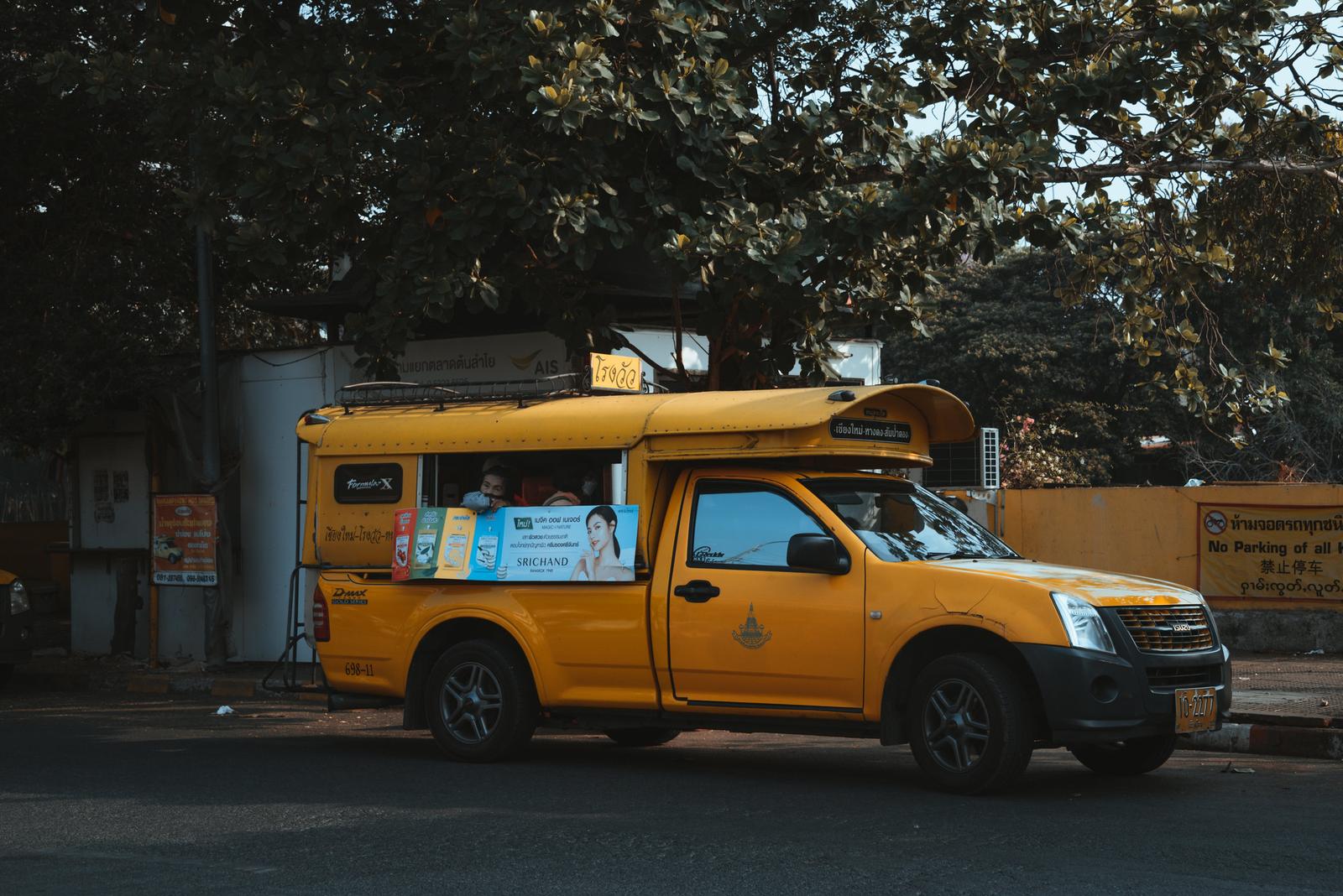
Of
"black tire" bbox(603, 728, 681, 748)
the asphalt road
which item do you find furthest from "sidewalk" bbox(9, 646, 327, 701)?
"black tire" bbox(603, 728, 681, 748)

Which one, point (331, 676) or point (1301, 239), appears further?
point (1301, 239)

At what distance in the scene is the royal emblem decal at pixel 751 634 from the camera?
870 centimetres

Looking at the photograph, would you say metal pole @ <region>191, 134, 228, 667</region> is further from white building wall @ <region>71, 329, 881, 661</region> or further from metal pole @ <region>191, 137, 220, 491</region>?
white building wall @ <region>71, 329, 881, 661</region>

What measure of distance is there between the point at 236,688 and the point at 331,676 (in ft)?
15.3

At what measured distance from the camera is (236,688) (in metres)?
→ 14.7

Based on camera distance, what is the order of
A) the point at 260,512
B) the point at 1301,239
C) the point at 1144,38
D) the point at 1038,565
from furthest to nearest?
the point at 260,512
the point at 1301,239
the point at 1144,38
the point at 1038,565

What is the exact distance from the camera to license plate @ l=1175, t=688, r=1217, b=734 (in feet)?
26.1

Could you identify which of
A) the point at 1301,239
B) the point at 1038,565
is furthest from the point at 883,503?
the point at 1301,239

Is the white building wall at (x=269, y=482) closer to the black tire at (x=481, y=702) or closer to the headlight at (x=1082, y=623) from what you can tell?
the black tire at (x=481, y=702)

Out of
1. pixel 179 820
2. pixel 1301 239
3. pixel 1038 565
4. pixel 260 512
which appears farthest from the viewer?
pixel 260 512

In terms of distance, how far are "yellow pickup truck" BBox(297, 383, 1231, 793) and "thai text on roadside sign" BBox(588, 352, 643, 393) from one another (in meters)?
0.28

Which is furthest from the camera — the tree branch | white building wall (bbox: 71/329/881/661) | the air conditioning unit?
the air conditioning unit

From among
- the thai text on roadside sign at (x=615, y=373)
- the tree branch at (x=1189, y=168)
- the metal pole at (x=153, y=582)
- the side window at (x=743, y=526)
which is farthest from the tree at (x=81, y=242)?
the tree branch at (x=1189, y=168)

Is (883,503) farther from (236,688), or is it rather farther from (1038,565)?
(236,688)
